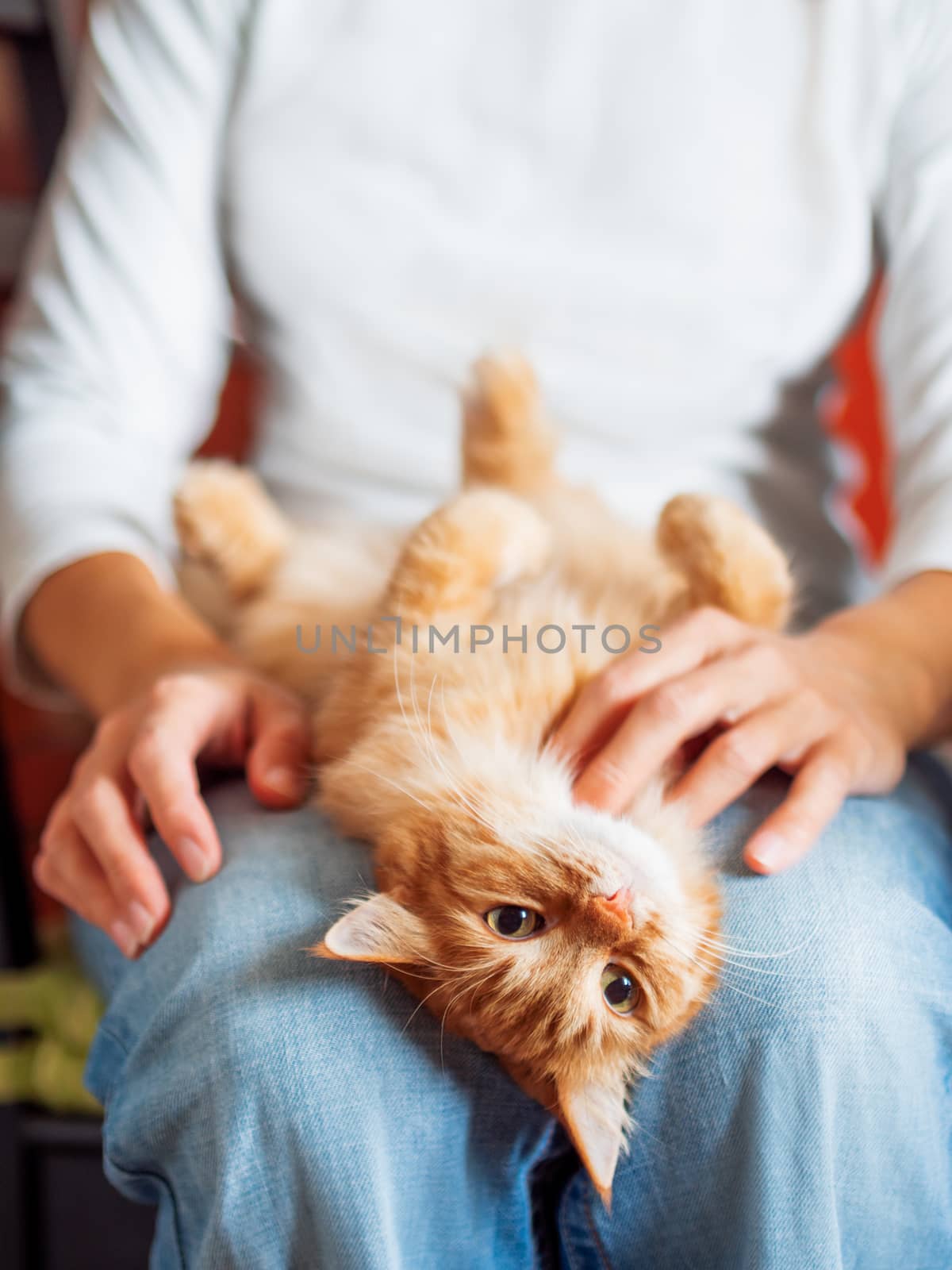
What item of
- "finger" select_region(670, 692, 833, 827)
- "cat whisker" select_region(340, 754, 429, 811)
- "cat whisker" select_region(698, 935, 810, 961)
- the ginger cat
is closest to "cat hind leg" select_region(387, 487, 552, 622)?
the ginger cat

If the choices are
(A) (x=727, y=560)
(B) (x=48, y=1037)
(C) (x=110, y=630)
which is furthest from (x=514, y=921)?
(B) (x=48, y=1037)

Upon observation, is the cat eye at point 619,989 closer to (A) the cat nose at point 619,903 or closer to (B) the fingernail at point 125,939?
(A) the cat nose at point 619,903

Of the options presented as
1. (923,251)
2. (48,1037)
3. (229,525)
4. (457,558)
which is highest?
(923,251)

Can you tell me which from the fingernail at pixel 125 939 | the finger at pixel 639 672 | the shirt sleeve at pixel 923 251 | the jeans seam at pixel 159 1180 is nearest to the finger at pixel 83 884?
the fingernail at pixel 125 939

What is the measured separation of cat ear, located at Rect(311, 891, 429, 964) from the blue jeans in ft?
0.11

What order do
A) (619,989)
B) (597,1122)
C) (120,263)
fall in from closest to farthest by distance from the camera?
1. (597,1122)
2. (619,989)
3. (120,263)

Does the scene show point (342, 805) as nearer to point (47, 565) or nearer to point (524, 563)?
point (524, 563)

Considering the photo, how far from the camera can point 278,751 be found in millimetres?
924

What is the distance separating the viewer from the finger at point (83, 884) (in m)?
0.84

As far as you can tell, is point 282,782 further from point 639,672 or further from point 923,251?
point 923,251

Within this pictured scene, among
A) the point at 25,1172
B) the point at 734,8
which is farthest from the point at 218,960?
the point at 734,8

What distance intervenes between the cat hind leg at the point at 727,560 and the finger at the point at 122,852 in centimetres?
57

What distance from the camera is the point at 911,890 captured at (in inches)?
30.5

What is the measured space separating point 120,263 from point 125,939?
0.81 meters
